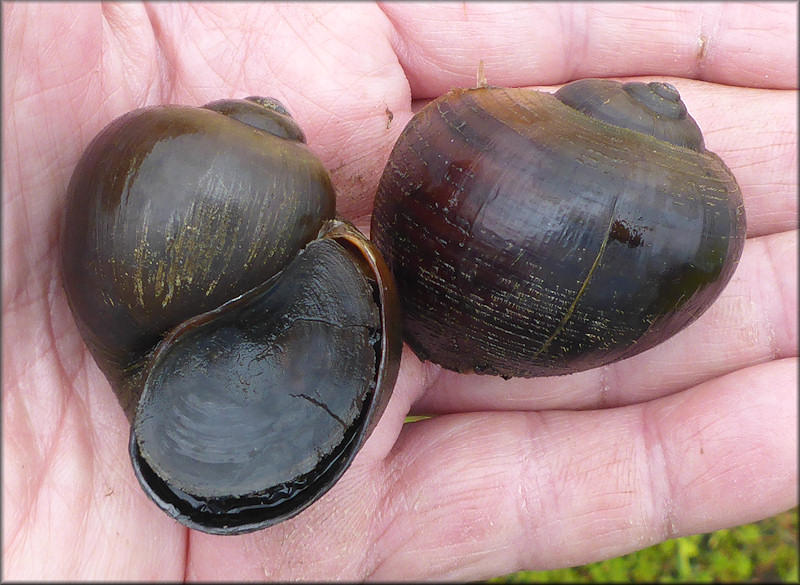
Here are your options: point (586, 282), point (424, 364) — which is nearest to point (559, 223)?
point (586, 282)

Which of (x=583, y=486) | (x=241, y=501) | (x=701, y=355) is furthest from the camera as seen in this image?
(x=701, y=355)

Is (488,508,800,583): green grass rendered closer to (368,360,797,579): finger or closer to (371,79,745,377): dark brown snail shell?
(368,360,797,579): finger

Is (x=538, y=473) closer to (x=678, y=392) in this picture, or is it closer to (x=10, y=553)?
(x=678, y=392)

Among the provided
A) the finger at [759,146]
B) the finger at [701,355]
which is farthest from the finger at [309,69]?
the finger at [759,146]

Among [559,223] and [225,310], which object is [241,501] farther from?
[559,223]

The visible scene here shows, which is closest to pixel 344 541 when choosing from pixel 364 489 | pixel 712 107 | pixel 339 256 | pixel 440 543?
pixel 364 489

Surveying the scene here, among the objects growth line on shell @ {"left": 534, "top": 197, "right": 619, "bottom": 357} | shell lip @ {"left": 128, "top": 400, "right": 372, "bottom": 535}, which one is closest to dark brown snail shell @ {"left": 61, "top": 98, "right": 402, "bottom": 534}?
shell lip @ {"left": 128, "top": 400, "right": 372, "bottom": 535}
